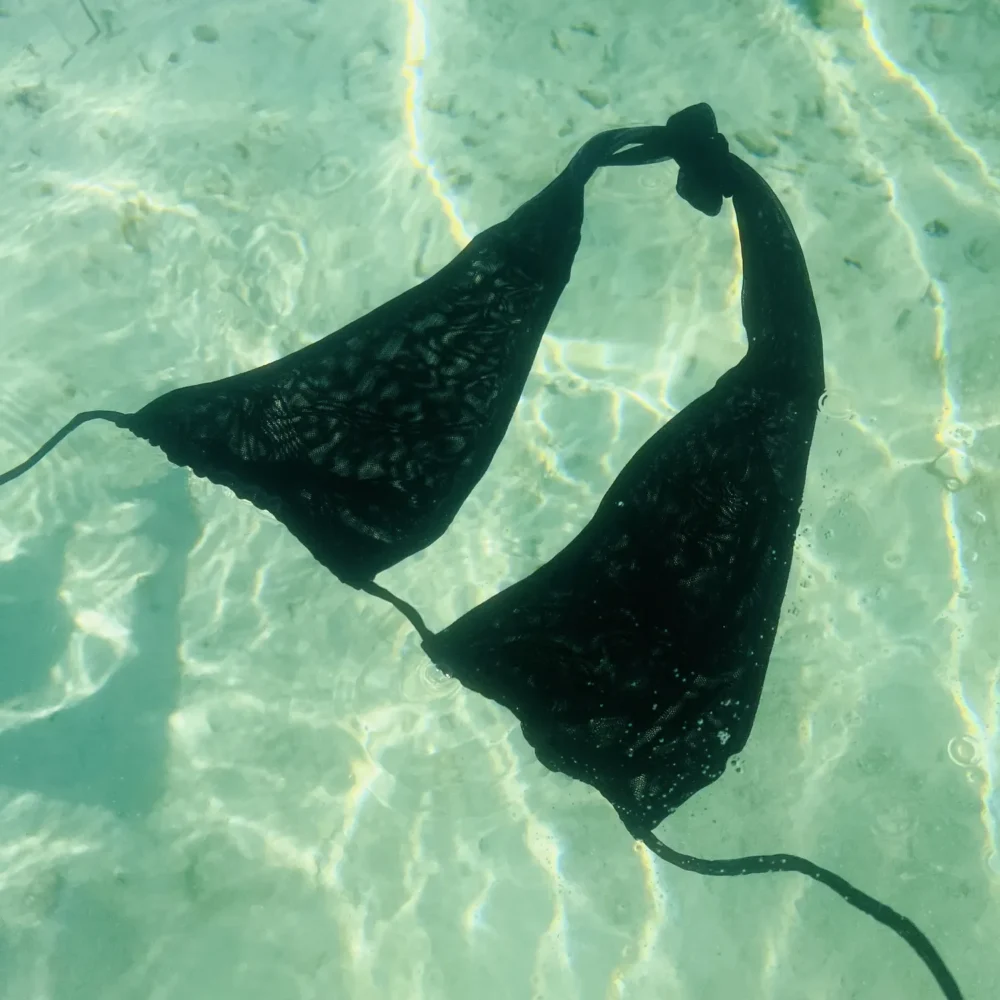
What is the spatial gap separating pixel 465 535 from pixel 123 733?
172 cm

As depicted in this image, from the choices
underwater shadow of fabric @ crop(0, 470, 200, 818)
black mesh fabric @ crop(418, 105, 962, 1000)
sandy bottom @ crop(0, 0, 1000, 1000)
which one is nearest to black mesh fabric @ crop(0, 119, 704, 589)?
black mesh fabric @ crop(418, 105, 962, 1000)

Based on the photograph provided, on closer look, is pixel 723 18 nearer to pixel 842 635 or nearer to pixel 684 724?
pixel 842 635

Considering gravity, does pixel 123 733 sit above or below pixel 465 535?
below

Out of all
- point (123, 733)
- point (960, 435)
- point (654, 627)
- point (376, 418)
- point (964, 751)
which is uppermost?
point (376, 418)

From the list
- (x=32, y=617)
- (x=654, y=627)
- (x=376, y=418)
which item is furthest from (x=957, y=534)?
(x=32, y=617)

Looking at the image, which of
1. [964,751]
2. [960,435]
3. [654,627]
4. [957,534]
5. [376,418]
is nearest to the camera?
[654,627]

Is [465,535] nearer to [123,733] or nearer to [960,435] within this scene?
[123,733]

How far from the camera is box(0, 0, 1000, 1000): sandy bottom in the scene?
2889 millimetres

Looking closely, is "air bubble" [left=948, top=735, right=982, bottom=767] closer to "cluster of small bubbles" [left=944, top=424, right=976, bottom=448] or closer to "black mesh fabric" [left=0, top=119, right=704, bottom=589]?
"cluster of small bubbles" [left=944, top=424, right=976, bottom=448]

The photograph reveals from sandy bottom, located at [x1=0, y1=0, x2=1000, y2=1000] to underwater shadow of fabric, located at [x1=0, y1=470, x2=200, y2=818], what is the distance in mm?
15

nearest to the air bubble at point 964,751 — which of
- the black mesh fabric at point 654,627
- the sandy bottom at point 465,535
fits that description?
the sandy bottom at point 465,535

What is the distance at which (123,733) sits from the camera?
3.18 meters

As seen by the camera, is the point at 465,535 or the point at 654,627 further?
the point at 465,535

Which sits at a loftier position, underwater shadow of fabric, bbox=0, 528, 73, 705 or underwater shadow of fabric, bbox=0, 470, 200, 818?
underwater shadow of fabric, bbox=0, 528, 73, 705
